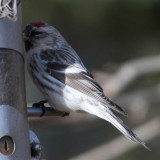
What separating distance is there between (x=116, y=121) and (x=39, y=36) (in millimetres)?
853

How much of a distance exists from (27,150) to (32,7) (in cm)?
325

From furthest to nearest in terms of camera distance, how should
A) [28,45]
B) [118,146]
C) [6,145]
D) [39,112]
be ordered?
[118,146] < [28,45] < [39,112] < [6,145]

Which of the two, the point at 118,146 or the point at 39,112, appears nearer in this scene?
the point at 39,112

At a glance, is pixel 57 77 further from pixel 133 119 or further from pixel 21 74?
pixel 133 119

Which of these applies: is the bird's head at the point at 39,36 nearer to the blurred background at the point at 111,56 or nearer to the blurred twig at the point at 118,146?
the blurred background at the point at 111,56

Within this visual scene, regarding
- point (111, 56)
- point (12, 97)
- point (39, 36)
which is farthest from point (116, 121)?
point (111, 56)

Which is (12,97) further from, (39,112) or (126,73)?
(126,73)

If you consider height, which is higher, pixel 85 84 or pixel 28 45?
pixel 28 45

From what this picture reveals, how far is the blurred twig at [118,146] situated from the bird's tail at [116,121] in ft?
2.75

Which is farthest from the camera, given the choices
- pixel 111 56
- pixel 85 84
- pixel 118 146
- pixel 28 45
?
pixel 111 56

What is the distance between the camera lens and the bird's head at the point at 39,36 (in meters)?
4.25

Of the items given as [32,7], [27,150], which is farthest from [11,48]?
[32,7]

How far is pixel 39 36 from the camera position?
4.38 metres

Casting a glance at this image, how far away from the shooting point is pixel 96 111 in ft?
13.1
